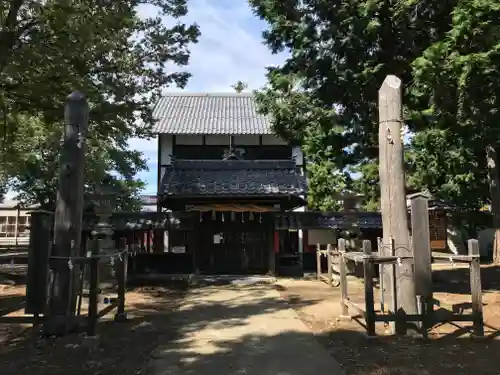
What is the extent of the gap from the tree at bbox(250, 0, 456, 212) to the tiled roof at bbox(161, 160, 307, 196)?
9.46 feet

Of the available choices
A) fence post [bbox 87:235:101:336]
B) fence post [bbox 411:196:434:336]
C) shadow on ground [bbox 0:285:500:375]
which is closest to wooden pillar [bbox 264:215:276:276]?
shadow on ground [bbox 0:285:500:375]

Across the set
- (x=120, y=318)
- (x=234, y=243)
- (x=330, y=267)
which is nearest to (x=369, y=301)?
(x=120, y=318)

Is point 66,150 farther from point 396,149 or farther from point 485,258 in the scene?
point 485,258

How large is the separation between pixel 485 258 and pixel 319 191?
8735mm

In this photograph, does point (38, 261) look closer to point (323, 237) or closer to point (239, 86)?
point (323, 237)

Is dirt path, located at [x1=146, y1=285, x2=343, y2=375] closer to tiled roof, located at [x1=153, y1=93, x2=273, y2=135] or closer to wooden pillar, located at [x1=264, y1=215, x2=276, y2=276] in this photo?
wooden pillar, located at [x1=264, y1=215, x2=276, y2=276]

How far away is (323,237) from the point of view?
15750 millimetres

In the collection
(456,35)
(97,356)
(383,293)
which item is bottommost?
(97,356)

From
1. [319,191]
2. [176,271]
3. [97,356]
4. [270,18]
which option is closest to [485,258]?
Answer: [319,191]

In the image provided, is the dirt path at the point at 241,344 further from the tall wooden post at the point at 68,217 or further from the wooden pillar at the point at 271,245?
the wooden pillar at the point at 271,245

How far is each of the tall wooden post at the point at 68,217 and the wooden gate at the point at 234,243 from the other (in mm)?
8278

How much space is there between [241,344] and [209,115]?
18.3 metres

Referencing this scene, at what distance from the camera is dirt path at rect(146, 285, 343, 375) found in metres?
5.14

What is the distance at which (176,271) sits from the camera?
1451 centimetres
